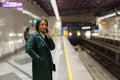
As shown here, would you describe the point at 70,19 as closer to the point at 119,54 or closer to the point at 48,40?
the point at 119,54

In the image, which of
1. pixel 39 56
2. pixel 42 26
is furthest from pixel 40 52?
pixel 42 26

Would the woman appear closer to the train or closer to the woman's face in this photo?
the woman's face

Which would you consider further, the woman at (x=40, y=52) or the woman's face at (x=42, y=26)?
the woman's face at (x=42, y=26)

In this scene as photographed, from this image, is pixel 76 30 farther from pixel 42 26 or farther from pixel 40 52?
pixel 40 52

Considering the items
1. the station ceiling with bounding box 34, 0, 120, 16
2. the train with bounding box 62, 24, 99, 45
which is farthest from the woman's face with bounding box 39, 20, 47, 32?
the train with bounding box 62, 24, 99, 45

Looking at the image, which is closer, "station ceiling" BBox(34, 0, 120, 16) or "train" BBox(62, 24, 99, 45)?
"station ceiling" BBox(34, 0, 120, 16)

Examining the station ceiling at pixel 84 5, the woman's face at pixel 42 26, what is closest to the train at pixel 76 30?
the station ceiling at pixel 84 5

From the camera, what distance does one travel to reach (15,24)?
13492 millimetres

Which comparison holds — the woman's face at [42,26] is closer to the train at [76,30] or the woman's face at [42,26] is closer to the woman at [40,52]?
the woman at [40,52]

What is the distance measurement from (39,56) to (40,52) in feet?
Answer: 0.23

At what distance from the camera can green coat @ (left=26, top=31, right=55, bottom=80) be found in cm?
293

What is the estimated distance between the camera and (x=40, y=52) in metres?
2.99

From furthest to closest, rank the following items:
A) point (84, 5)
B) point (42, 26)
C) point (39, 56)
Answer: point (84, 5) < point (42, 26) < point (39, 56)

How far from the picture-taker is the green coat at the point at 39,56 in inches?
115
